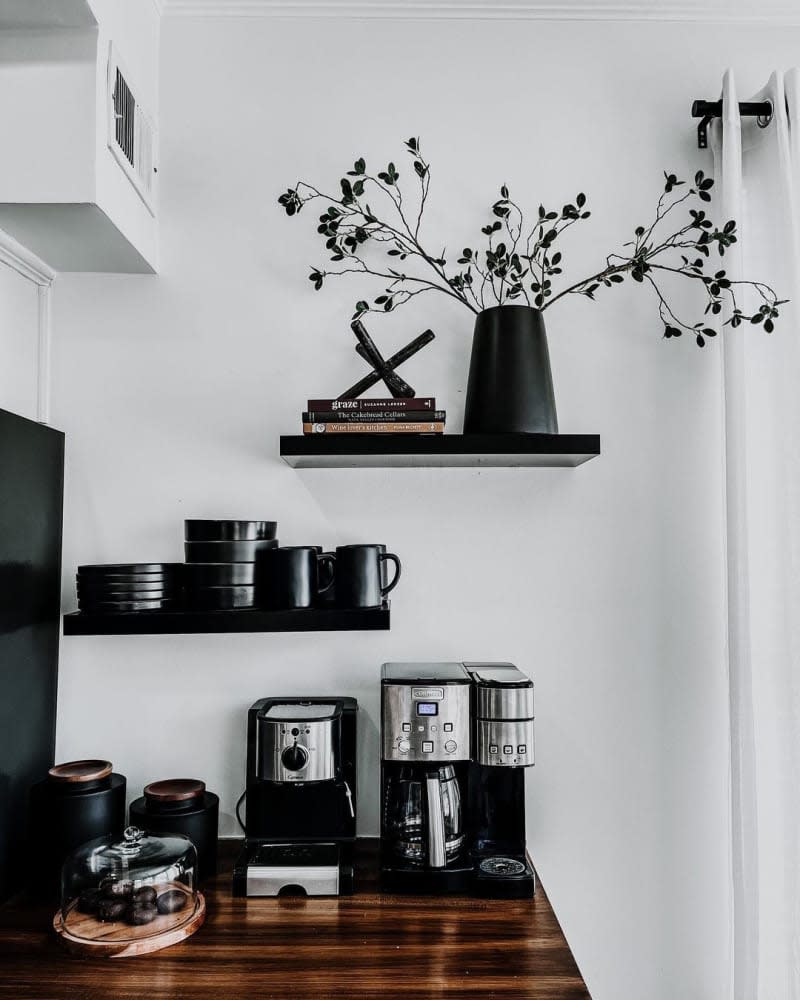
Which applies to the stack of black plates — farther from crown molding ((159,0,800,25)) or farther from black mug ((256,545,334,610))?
crown molding ((159,0,800,25))

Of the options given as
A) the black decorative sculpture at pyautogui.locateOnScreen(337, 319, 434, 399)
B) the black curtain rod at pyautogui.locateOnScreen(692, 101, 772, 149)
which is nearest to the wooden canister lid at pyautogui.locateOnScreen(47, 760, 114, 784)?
the black decorative sculpture at pyautogui.locateOnScreen(337, 319, 434, 399)

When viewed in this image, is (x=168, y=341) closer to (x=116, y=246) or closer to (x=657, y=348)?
(x=116, y=246)

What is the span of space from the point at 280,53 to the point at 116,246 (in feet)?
2.06

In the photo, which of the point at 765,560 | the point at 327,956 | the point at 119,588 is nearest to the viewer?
the point at 327,956

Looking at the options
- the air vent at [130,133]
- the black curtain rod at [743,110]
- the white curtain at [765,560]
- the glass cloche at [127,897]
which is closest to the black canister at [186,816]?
the glass cloche at [127,897]

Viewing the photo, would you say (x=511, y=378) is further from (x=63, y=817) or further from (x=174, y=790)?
(x=63, y=817)

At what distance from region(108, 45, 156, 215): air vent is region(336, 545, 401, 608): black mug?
0.87m

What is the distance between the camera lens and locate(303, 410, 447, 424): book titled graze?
150 centimetres

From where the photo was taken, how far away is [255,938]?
1304 mm

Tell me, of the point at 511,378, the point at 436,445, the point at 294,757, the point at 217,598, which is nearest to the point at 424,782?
the point at 294,757

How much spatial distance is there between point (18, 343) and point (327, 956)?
4.31 feet

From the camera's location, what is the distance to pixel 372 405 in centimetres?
150

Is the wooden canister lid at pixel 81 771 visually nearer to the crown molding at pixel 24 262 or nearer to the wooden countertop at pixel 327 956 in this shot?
the wooden countertop at pixel 327 956

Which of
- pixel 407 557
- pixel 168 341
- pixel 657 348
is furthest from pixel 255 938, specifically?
pixel 657 348
